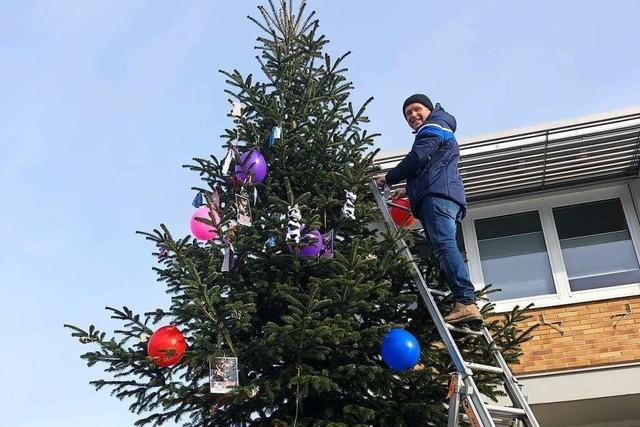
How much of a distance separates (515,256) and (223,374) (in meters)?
5.29

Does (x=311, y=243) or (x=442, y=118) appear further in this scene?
(x=442, y=118)

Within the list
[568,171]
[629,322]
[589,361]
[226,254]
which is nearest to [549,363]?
[589,361]

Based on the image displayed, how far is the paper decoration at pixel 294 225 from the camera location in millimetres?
5906

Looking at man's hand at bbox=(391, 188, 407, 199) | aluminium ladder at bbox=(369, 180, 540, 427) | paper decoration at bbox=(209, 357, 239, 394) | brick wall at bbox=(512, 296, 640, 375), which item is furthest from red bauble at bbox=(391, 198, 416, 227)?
brick wall at bbox=(512, 296, 640, 375)

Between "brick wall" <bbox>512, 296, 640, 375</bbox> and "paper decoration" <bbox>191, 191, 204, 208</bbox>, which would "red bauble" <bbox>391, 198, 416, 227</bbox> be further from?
"brick wall" <bbox>512, 296, 640, 375</bbox>

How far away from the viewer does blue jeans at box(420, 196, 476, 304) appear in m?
5.79

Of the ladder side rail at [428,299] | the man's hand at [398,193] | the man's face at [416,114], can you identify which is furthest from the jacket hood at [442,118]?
the man's hand at [398,193]

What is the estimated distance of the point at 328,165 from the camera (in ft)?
23.2

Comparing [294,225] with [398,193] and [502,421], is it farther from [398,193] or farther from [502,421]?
[502,421]

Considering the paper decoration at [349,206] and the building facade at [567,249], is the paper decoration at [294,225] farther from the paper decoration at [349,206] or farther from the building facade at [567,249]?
the building facade at [567,249]

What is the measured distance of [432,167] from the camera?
6176 millimetres

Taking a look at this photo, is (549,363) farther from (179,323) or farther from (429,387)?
(179,323)

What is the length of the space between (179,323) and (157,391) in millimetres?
576

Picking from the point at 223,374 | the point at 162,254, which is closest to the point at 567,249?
the point at 162,254
